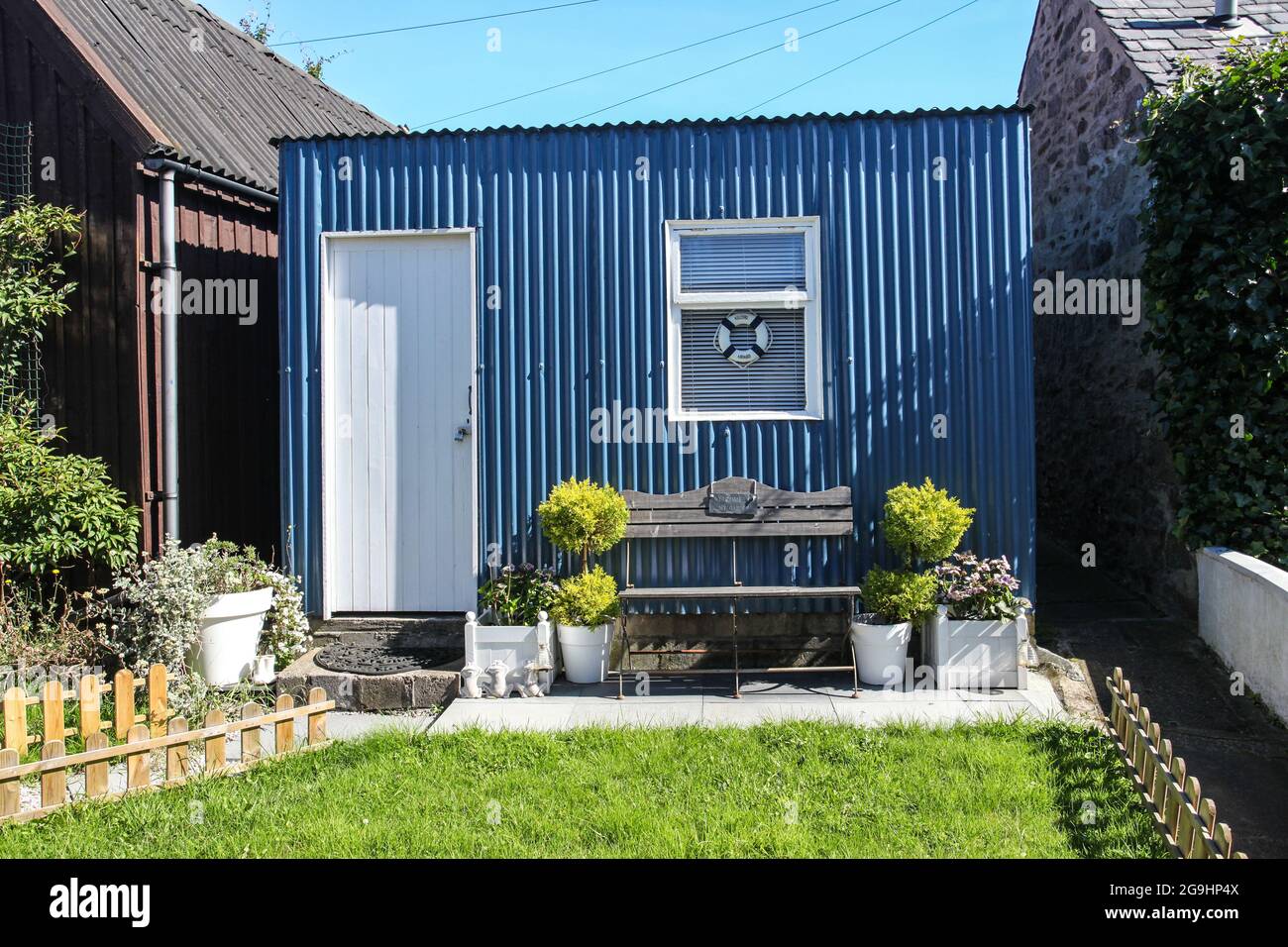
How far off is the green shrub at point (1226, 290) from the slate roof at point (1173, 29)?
53.6 inches

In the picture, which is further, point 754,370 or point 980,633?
point 754,370

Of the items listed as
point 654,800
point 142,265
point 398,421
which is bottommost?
point 654,800

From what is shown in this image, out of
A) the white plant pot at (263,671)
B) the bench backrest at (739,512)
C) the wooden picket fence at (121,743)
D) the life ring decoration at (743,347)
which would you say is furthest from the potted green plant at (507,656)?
the life ring decoration at (743,347)

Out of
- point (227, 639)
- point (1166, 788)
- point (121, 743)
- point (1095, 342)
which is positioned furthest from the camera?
point (1095, 342)

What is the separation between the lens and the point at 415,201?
6.60m

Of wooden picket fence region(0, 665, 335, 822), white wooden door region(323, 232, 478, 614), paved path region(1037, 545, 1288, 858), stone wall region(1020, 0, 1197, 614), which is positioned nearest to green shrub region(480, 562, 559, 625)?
white wooden door region(323, 232, 478, 614)

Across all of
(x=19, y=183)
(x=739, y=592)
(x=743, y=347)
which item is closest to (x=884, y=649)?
(x=739, y=592)

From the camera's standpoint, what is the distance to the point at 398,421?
670cm

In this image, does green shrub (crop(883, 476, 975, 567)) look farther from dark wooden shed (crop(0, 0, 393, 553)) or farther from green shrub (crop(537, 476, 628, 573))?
dark wooden shed (crop(0, 0, 393, 553))

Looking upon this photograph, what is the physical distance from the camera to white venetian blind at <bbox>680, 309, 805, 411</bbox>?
21.4 feet

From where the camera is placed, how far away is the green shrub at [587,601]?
5.95 metres

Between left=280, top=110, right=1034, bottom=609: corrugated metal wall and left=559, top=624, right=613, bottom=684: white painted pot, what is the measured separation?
1.97 ft

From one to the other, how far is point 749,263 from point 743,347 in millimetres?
553

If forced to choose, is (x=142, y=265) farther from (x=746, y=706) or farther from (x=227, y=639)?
(x=746, y=706)
